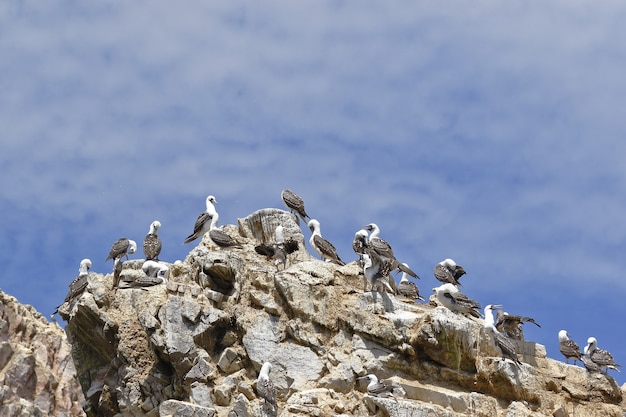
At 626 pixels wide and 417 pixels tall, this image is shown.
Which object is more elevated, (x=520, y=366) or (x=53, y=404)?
(x=520, y=366)

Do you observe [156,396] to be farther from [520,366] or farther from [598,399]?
[598,399]

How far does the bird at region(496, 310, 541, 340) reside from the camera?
3869 centimetres

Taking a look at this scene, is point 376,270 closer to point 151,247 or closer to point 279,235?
point 279,235

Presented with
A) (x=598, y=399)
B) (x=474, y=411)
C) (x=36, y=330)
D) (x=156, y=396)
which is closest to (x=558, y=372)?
(x=598, y=399)

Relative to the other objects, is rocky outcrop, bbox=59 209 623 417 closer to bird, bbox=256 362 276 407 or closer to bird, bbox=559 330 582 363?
bird, bbox=256 362 276 407

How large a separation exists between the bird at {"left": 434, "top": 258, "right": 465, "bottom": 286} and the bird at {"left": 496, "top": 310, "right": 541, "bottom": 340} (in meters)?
1.74

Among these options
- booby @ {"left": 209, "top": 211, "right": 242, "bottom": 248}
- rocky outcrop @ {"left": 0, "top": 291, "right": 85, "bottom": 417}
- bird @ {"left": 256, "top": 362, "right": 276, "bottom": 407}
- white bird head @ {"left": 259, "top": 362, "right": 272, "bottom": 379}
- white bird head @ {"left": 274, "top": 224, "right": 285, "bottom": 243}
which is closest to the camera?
rocky outcrop @ {"left": 0, "top": 291, "right": 85, "bottom": 417}

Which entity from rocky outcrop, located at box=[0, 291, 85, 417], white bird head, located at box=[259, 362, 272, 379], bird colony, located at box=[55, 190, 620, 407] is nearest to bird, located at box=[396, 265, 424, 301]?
bird colony, located at box=[55, 190, 620, 407]

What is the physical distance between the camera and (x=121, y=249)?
3956 centimetres

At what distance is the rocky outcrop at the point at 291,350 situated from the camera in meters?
34.4

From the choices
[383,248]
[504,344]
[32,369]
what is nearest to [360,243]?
[383,248]

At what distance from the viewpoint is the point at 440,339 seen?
3534 centimetres

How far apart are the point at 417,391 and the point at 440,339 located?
162 centimetres

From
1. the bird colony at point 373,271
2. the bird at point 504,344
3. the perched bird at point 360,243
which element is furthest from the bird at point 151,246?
the bird at point 504,344
